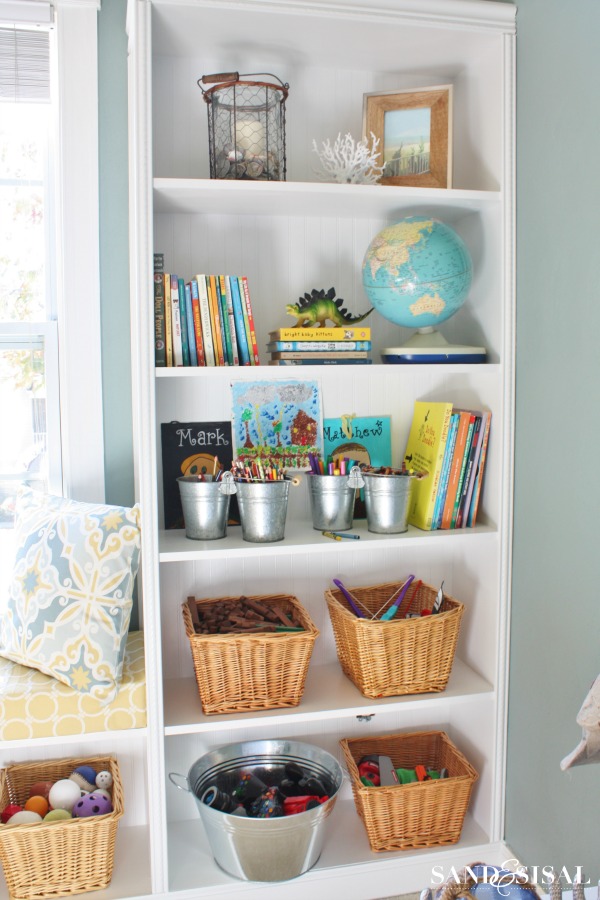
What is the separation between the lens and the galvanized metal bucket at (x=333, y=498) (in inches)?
74.2

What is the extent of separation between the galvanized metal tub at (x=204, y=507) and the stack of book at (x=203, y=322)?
0.28m

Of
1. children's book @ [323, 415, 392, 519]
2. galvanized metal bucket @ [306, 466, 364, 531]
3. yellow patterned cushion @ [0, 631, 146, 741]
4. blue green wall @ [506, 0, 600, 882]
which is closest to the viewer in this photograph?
blue green wall @ [506, 0, 600, 882]

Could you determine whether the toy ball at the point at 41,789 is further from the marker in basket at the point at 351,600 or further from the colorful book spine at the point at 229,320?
the colorful book spine at the point at 229,320

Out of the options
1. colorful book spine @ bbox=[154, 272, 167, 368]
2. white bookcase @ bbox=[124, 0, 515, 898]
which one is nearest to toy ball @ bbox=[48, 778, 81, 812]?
white bookcase @ bbox=[124, 0, 515, 898]

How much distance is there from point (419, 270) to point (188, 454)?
2.41 ft

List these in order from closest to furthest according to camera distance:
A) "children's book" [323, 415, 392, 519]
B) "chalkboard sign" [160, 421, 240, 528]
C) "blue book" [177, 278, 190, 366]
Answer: "blue book" [177, 278, 190, 366]
"chalkboard sign" [160, 421, 240, 528]
"children's book" [323, 415, 392, 519]

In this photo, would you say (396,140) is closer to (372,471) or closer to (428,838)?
(372,471)

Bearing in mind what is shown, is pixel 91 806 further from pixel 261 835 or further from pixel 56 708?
pixel 261 835

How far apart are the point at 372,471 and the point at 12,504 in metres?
0.95

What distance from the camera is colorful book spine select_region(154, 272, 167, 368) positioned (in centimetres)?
176

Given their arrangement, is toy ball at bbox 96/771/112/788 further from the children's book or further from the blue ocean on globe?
the blue ocean on globe

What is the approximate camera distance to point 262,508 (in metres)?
1.81

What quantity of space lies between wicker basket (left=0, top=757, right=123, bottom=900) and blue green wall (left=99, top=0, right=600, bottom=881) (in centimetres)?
95

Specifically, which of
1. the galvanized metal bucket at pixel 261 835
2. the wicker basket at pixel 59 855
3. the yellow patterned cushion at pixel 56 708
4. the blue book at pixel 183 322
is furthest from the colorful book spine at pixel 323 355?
the wicker basket at pixel 59 855
